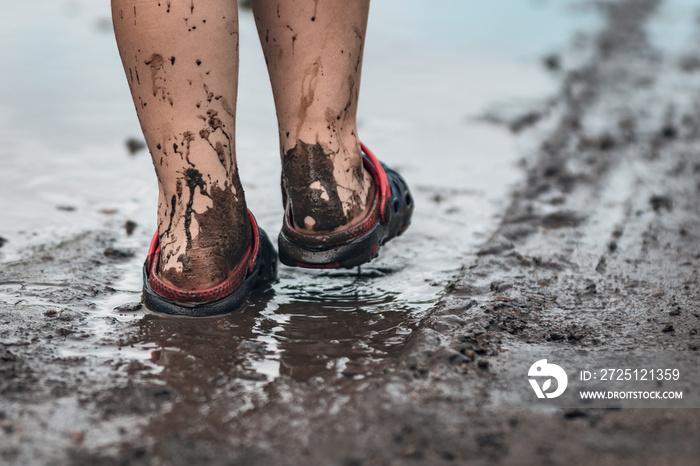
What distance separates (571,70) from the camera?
4574 mm

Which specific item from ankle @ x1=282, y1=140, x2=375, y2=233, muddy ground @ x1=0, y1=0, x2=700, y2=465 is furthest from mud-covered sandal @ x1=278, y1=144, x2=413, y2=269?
muddy ground @ x1=0, y1=0, x2=700, y2=465

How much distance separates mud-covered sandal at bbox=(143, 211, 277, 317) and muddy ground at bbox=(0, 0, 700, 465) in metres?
0.03

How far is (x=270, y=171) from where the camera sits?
280cm

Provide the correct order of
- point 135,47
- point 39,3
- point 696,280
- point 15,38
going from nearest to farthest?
point 135,47 → point 696,280 → point 15,38 → point 39,3

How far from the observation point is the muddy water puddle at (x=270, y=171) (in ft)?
5.29

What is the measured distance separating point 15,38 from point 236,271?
11.4ft

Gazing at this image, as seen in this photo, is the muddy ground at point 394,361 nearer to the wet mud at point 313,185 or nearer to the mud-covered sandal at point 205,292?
the mud-covered sandal at point 205,292

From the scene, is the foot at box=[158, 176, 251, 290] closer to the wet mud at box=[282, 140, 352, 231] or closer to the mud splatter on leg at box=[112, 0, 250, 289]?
the mud splatter on leg at box=[112, 0, 250, 289]

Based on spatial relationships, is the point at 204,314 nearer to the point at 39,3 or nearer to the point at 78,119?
the point at 78,119

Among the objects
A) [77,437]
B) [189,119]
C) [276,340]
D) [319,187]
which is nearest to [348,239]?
[319,187]

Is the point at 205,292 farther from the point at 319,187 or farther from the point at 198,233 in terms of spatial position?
the point at 319,187

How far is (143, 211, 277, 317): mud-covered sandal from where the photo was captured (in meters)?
1.67

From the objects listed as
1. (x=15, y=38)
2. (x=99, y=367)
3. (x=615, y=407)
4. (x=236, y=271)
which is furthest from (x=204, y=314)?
(x=15, y=38)

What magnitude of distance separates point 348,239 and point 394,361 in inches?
15.3
